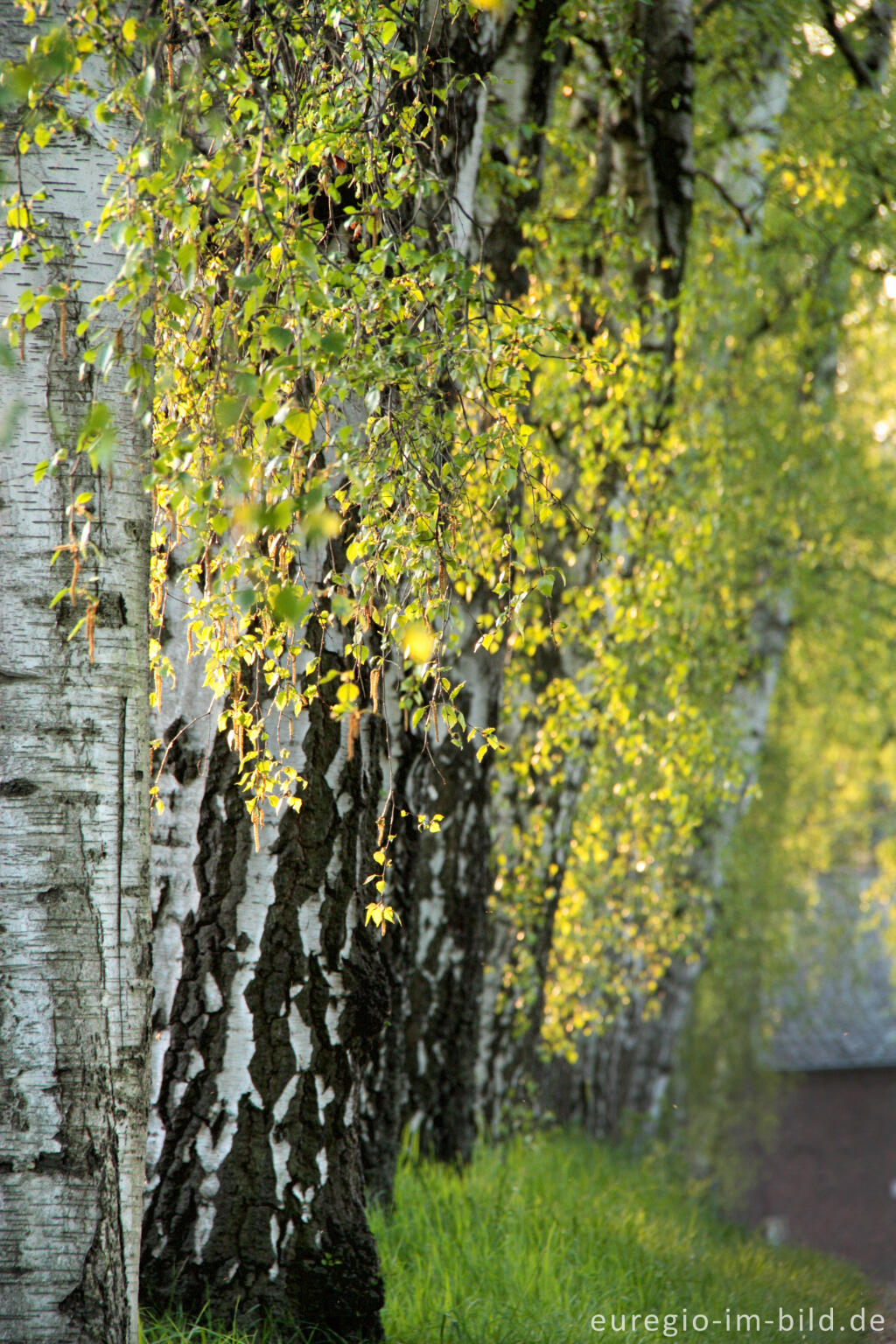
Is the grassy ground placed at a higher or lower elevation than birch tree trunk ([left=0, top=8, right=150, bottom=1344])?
lower

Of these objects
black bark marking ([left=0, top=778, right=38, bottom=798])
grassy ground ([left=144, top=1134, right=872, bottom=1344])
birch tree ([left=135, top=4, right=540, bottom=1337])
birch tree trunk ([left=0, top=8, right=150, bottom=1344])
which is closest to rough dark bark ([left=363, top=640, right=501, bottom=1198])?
grassy ground ([left=144, top=1134, right=872, bottom=1344])

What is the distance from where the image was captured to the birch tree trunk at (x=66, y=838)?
2.49 metres

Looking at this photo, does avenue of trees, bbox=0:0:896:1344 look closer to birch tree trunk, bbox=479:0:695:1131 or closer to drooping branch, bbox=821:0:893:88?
birch tree trunk, bbox=479:0:695:1131

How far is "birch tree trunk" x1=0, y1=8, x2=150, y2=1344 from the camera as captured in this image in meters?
2.49

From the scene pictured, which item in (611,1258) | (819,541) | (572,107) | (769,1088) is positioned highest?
(572,107)

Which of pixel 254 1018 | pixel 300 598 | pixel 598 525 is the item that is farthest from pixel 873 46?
pixel 254 1018

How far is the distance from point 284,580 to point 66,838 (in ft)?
2.52

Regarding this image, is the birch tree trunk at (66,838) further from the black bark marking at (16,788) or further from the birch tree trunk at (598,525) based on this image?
the birch tree trunk at (598,525)

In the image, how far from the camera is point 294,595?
2027 millimetres

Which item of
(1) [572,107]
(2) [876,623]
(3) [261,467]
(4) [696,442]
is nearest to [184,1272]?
(3) [261,467]

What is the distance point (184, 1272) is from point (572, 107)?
640cm

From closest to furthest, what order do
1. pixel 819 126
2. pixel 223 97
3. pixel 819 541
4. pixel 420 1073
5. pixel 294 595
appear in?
pixel 294 595 < pixel 223 97 < pixel 420 1073 < pixel 819 126 < pixel 819 541

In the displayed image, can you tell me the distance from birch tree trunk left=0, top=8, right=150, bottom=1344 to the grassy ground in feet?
2.66

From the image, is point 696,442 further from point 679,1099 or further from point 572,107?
point 679,1099
